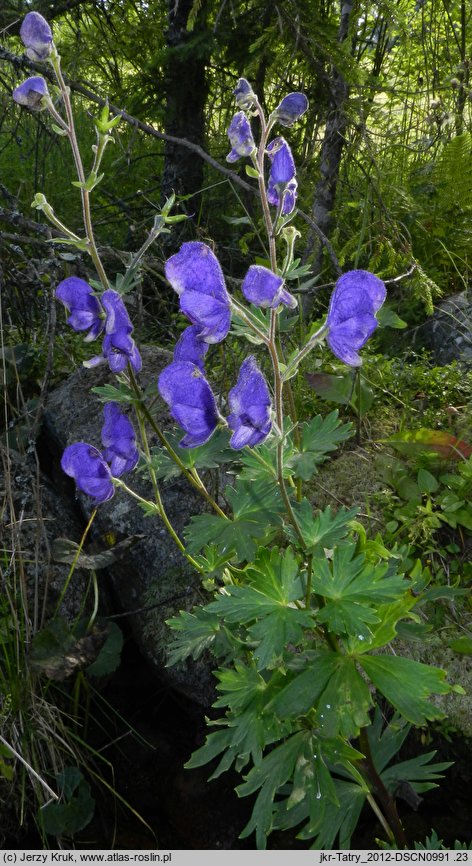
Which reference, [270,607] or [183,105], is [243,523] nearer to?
[270,607]

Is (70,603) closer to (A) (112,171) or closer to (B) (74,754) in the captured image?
(B) (74,754)

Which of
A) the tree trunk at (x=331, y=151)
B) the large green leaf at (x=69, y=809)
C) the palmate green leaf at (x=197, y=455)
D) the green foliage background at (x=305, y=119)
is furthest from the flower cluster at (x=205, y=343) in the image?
the tree trunk at (x=331, y=151)

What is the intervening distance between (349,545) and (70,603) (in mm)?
1358

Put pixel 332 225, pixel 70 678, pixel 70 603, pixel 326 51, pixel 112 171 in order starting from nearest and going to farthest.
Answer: pixel 70 678 < pixel 70 603 < pixel 326 51 < pixel 332 225 < pixel 112 171

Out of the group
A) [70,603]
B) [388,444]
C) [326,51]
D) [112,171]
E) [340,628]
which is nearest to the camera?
[340,628]

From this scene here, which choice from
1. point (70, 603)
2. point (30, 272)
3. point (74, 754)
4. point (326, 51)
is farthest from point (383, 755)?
point (326, 51)

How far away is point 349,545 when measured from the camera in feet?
5.15

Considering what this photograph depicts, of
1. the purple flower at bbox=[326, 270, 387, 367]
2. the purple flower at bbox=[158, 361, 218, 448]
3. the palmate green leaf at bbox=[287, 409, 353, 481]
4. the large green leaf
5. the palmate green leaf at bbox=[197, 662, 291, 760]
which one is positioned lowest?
the large green leaf

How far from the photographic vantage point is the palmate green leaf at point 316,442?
1.67 m

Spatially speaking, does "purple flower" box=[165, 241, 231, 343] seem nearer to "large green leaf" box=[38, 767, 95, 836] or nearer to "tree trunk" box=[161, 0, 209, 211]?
"large green leaf" box=[38, 767, 95, 836]

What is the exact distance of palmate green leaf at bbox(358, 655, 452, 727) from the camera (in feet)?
4.85

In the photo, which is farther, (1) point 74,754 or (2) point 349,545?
(1) point 74,754

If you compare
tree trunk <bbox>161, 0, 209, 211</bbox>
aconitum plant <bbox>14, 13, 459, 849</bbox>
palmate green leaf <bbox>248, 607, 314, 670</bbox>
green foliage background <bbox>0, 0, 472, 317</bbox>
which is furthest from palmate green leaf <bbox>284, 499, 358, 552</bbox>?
tree trunk <bbox>161, 0, 209, 211</bbox>

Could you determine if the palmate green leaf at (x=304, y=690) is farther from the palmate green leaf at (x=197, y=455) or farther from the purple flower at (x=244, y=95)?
the purple flower at (x=244, y=95)
